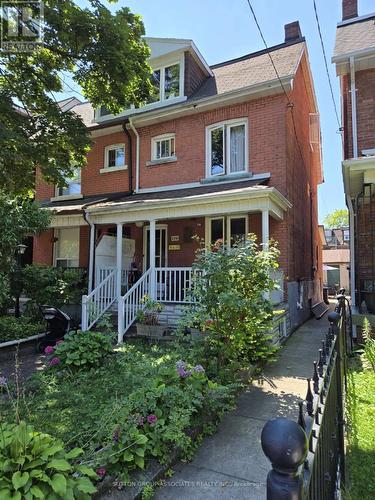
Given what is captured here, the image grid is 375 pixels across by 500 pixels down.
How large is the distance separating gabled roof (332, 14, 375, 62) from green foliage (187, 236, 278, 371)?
6.87 meters

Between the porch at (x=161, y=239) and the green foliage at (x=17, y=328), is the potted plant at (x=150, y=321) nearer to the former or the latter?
the porch at (x=161, y=239)

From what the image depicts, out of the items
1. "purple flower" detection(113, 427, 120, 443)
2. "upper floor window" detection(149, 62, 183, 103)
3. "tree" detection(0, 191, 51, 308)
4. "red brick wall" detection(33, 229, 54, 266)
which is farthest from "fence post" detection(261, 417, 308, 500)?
"red brick wall" detection(33, 229, 54, 266)

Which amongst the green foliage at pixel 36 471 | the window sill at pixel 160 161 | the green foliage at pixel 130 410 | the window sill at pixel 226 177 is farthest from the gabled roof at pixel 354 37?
the green foliage at pixel 36 471

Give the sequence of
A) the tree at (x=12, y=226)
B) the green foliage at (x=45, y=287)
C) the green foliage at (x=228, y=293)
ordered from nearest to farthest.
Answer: the green foliage at (x=228, y=293), the tree at (x=12, y=226), the green foliage at (x=45, y=287)

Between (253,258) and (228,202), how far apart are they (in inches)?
132

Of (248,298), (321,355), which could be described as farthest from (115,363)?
(321,355)

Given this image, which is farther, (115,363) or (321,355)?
(115,363)

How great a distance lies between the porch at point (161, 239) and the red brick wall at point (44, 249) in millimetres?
2360

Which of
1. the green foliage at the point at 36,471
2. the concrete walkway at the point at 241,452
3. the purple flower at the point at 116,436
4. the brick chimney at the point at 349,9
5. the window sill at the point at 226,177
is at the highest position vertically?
the brick chimney at the point at 349,9

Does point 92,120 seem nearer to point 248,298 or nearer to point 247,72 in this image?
point 247,72

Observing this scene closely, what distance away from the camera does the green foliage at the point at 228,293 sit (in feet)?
16.8

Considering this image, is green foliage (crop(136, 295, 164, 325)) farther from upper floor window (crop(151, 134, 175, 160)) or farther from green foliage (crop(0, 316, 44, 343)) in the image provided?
upper floor window (crop(151, 134, 175, 160))

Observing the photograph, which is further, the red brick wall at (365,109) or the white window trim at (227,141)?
the white window trim at (227,141)

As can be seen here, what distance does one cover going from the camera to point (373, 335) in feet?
25.1
